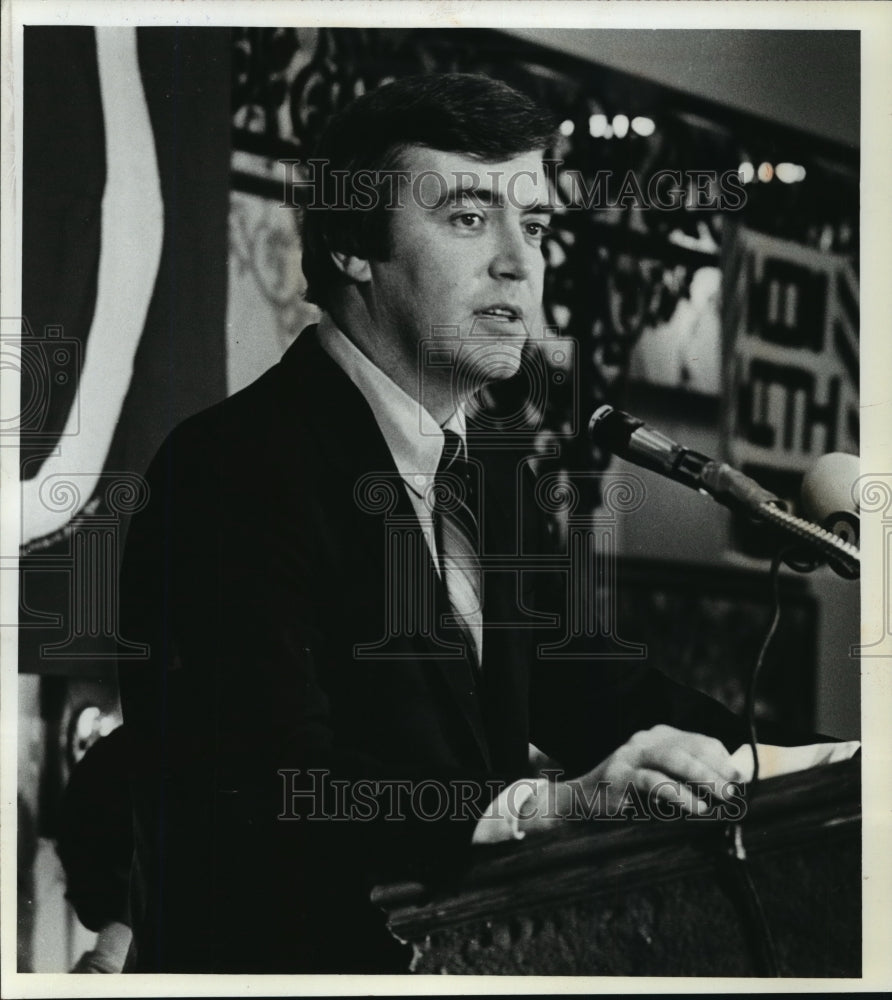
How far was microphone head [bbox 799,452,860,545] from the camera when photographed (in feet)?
11.0

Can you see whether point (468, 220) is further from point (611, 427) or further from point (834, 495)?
point (834, 495)

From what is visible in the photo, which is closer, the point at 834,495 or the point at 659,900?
the point at 659,900

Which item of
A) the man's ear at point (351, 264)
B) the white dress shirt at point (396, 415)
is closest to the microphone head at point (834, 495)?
the white dress shirt at point (396, 415)

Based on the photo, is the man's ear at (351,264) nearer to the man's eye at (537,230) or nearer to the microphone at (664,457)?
the man's eye at (537,230)

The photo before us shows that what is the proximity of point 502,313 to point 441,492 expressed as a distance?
1.57 feet

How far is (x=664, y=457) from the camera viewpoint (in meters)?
3.35

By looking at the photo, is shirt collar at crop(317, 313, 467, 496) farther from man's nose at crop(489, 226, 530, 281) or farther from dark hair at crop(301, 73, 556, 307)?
man's nose at crop(489, 226, 530, 281)

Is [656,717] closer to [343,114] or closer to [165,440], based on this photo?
[165,440]

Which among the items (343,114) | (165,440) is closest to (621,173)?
(343,114)

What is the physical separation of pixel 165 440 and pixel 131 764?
817 millimetres

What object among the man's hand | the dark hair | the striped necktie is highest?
the dark hair

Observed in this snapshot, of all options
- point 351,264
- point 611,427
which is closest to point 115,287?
point 351,264

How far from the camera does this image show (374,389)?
334 cm

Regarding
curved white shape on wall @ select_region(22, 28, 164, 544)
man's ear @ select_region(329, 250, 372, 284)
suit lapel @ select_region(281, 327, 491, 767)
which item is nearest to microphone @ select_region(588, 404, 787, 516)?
suit lapel @ select_region(281, 327, 491, 767)
